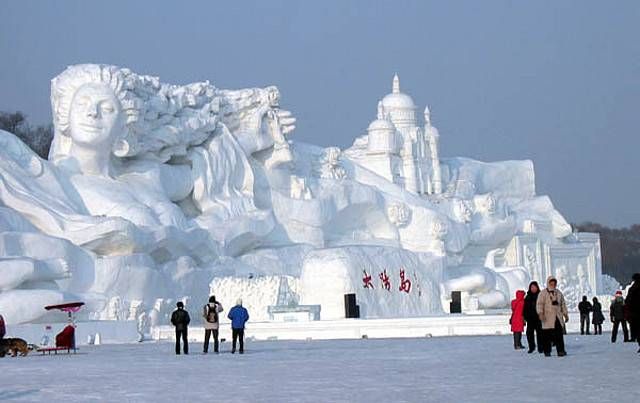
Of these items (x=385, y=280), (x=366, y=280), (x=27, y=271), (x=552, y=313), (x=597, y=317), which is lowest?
(x=552, y=313)

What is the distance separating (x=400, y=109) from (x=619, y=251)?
63535 millimetres

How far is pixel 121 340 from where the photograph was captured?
36.3 metres

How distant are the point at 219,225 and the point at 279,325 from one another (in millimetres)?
13537

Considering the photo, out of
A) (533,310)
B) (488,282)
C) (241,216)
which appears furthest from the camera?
(488,282)

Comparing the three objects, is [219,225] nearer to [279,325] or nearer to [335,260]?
[335,260]

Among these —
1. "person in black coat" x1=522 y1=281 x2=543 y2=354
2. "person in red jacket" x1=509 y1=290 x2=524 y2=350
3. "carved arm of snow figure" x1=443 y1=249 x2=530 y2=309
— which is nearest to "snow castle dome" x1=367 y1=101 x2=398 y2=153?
"carved arm of snow figure" x1=443 y1=249 x2=530 y2=309

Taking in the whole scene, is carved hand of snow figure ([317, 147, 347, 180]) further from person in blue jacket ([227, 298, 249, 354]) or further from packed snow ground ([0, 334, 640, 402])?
packed snow ground ([0, 334, 640, 402])

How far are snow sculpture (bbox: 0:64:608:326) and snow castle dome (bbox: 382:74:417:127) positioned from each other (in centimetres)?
9

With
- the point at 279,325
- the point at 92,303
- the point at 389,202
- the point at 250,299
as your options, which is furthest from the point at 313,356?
the point at 389,202

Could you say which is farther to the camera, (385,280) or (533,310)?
(385,280)

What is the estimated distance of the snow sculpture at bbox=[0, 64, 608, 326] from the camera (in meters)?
41.8

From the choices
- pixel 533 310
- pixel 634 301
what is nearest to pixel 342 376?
pixel 634 301

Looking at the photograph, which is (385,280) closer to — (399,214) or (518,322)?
(399,214)

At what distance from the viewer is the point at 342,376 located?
16.8 m
